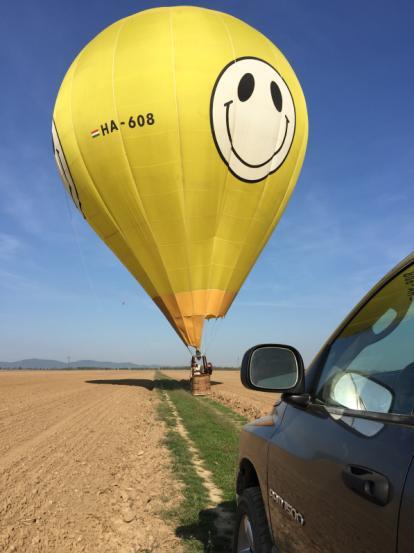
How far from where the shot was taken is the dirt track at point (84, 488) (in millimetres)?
5148

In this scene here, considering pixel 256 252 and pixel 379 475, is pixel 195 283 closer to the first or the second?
pixel 256 252

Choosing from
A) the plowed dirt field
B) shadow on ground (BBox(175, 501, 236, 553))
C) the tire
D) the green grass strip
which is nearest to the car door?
the tire

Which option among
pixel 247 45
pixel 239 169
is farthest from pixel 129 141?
pixel 247 45

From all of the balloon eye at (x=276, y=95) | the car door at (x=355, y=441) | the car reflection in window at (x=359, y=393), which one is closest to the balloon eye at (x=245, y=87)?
the balloon eye at (x=276, y=95)

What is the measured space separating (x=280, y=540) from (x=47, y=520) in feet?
14.0

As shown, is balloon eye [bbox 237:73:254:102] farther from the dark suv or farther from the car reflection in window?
the car reflection in window

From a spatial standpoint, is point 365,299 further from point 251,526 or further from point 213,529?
point 213,529

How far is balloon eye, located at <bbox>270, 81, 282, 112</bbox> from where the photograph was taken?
18438 millimetres

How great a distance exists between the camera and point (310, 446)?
211cm

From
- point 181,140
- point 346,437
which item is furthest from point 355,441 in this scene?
point 181,140

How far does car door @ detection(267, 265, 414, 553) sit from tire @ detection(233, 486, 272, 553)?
28cm

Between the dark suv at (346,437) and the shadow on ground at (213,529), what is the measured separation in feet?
7.16

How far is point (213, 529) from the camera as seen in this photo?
17.5ft

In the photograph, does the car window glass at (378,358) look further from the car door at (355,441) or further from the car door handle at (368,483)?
the car door handle at (368,483)
